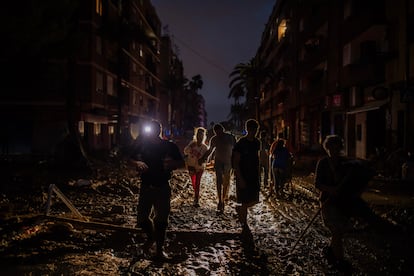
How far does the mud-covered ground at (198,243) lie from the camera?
196 inches

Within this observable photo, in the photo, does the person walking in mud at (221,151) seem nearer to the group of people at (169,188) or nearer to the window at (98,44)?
the group of people at (169,188)

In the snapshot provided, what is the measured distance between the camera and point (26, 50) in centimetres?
1277

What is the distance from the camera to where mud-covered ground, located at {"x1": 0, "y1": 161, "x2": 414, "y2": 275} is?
16.3 ft

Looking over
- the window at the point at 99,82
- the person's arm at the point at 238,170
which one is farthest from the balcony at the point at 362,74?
the window at the point at 99,82

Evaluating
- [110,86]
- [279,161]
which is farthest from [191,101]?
[279,161]

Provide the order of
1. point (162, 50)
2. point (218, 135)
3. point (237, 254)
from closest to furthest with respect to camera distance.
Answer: point (237, 254), point (218, 135), point (162, 50)

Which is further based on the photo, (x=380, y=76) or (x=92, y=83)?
(x=92, y=83)

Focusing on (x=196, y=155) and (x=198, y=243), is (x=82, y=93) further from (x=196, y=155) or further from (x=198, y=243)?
(x=198, y=243)

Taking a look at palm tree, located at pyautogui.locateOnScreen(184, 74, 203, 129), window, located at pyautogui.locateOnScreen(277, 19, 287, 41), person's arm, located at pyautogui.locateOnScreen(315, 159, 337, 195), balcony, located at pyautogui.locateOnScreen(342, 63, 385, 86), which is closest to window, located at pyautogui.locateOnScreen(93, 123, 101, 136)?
balcony, located at pyautogui.locateOnScreen(342, 63, 385, 86)

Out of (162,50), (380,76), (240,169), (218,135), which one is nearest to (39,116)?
(380,76)

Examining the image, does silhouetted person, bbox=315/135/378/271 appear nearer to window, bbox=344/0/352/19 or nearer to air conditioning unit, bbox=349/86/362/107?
air conditioning unit, bbox=349/86/362/107

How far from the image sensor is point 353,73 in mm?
24906

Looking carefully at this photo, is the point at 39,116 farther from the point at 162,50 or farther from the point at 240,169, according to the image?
the point at 162,50

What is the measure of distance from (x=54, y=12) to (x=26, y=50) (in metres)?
1.59
